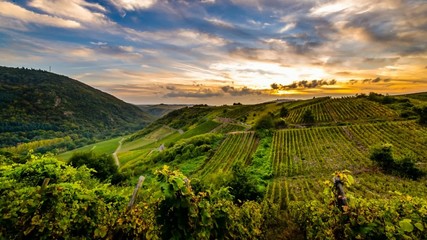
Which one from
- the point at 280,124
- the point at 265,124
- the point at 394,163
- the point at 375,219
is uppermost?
the point at 375,219

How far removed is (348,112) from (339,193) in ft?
384

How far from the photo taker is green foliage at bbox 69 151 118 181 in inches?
2741

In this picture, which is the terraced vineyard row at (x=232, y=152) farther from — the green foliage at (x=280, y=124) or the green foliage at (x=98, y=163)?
the green foliage at (x=98, y=163)

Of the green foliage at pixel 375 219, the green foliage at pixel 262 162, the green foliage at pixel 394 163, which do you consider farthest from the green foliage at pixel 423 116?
the green foliage at pixel 375 219

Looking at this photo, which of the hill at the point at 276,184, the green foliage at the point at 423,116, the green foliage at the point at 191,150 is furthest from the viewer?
the green foliage at the point at 191,150

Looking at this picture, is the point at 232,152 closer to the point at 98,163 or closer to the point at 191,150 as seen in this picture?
the point at 191,150

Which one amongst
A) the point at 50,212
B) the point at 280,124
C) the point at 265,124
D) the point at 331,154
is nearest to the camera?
the point at 50,212

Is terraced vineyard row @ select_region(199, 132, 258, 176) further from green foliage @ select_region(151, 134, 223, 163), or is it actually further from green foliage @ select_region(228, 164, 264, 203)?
green foliage @ select_region(228, 164, 264, 203)

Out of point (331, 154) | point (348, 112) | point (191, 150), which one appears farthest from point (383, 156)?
point (348, 112)

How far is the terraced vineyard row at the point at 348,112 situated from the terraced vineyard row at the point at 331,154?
1513 cm

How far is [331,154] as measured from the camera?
65688mm

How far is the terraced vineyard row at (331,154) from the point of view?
149 feet

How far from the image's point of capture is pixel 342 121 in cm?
9819

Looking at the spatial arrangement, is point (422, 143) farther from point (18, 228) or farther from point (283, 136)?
point (18, 228)
